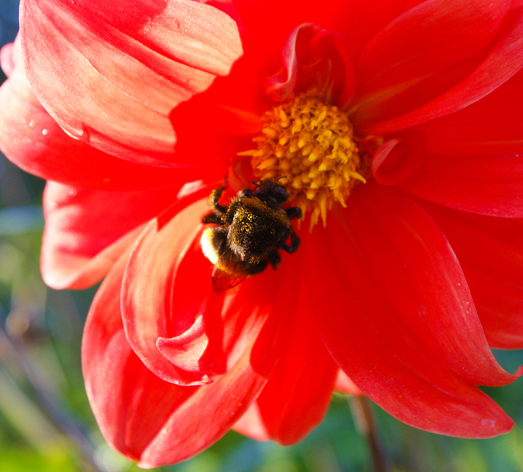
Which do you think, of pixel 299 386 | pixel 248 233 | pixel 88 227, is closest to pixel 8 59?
pixel 88 227

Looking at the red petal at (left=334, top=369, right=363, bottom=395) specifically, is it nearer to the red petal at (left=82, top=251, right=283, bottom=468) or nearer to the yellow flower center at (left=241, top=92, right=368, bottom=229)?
the red petal at (left=82, top=251, right=283, bottom=468)

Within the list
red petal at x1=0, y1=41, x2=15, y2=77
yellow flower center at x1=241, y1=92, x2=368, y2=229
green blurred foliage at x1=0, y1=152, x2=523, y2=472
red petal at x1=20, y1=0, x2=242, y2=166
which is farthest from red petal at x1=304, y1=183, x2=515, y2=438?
red petal at x1=0, y1=41, x2=15, y2=77

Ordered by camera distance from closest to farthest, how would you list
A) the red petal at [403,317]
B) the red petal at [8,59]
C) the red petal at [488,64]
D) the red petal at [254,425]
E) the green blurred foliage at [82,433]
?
the red petal at [488,64], the red petal at [403,317], the red petal at [8,59], the red petal at [254,425], the green blurred foliage at [82,433]

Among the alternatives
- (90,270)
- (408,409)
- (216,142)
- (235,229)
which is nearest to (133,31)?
(216,142)

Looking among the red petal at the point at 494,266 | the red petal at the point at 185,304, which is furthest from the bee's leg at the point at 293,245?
the red petal at the point at 494,266

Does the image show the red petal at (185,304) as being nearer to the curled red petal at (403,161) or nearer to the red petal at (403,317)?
the red petal at (403,317)

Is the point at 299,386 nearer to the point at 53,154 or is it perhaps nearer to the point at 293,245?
the point at 293,245
